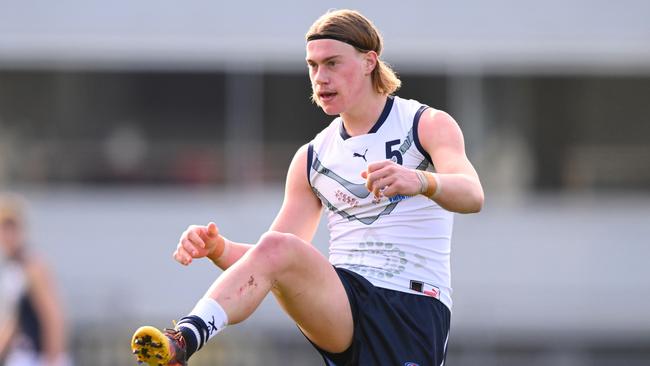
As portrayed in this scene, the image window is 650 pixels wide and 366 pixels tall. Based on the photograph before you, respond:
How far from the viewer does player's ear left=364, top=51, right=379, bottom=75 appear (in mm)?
5914

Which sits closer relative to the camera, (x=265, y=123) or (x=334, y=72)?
(x=334, y=72)

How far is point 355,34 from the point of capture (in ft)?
19.2

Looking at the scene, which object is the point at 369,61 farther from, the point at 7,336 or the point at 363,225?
the point at 7,336

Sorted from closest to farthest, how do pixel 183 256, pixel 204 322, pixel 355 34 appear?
pixel 204 322 < pixel 183 256 < pixel 355 34

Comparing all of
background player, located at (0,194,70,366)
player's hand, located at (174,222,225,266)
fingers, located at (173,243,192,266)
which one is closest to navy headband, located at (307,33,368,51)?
player's hand, located at (174,222,225,266)

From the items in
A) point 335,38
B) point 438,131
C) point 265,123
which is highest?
point 265,123

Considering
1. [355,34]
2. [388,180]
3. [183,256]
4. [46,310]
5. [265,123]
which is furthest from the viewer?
[265,123]

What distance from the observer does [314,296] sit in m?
5.58

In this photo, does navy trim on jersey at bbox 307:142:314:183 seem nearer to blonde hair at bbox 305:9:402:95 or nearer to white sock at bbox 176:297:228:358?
blonde hair at bbox 305:9:402:95

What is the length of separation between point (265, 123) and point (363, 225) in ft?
38.2

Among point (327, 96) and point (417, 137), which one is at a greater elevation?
point (327, 96)

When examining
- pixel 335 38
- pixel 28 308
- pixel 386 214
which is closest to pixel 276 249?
pixel 386 214

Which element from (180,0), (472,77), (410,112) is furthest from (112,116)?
(410,112)

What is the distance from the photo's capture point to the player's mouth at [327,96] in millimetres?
5816
